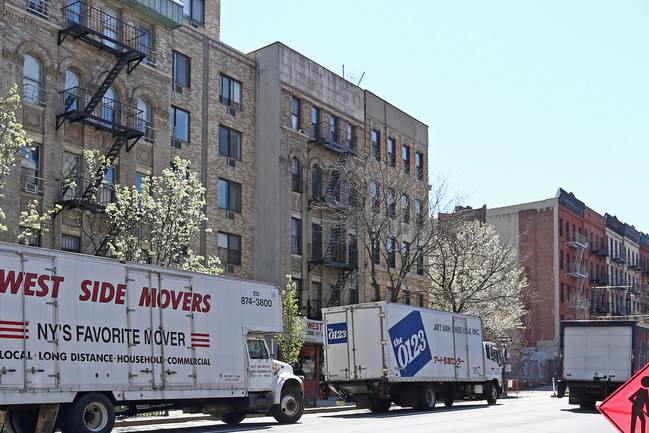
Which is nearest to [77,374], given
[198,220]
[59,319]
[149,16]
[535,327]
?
[59,319]

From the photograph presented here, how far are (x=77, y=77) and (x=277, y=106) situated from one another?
A: 450 inches

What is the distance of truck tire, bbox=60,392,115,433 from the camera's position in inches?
642

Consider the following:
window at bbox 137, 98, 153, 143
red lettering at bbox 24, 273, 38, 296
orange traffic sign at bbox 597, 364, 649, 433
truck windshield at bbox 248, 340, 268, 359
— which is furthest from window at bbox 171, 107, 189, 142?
orange traffic sign at bbox 597, 364, 649, 433

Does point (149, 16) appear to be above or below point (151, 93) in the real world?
above

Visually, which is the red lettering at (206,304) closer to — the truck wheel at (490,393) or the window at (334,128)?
the truck wheel at (490,393)

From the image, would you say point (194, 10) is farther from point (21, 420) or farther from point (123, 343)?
point (21, 420)

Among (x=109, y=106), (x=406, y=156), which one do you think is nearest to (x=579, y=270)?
(x=406, y=156)

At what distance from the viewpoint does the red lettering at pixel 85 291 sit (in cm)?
1677

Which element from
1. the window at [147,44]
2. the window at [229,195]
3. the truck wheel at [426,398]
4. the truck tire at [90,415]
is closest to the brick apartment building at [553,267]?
the window at [229,195]

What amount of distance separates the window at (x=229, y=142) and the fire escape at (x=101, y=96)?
627cm

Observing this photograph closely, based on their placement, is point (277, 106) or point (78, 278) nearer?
point (78, 278)

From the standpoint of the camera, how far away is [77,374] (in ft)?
54.1

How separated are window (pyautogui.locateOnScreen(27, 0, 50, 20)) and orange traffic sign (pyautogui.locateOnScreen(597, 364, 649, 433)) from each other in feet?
85.3

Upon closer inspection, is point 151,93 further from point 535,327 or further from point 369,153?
point 535,327
